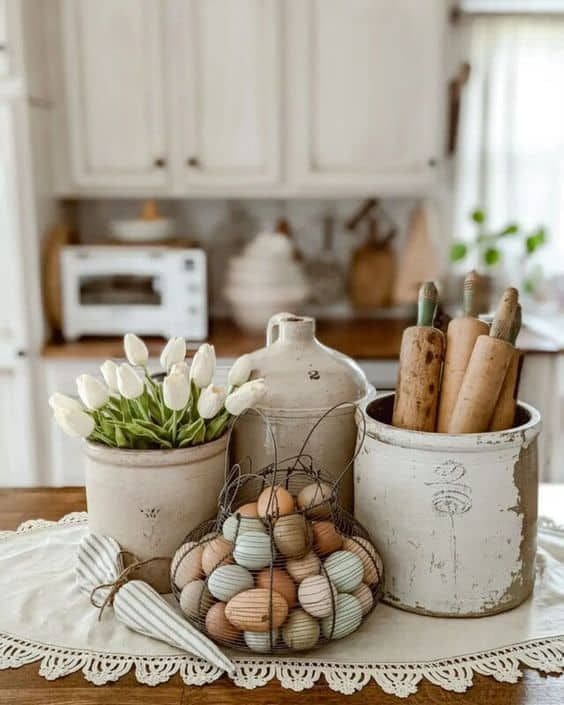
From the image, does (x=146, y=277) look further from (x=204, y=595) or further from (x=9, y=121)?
(x=204, y=595)

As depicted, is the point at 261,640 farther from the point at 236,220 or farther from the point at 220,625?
the point at 236,220

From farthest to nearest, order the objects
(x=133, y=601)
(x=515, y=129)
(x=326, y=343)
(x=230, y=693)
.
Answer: (x=515, y=129) < (x=326, y=343) < (x=133, y=601) < (x=230, y=693)

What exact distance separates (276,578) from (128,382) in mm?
262

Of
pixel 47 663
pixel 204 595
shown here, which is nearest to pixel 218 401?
pixel 204 595

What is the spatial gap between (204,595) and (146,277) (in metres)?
1.86

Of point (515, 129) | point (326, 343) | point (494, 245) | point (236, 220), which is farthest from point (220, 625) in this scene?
point (515, 129)

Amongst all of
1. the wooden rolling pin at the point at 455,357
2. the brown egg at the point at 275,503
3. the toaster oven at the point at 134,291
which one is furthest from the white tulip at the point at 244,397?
the toaster oven at the point at 134,291

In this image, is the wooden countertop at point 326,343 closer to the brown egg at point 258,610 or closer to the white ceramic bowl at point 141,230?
the white ceramic bowl at point 141,230

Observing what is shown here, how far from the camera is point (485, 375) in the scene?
862 mm

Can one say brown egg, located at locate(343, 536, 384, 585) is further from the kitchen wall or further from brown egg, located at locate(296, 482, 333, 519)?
the kitchen wall

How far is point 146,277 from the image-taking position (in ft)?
8.46

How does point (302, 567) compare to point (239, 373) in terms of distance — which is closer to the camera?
point (302, 567)

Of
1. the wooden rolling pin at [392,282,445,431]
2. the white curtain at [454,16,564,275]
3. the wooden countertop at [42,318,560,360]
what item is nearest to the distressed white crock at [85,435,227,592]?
the wooden rolling pin at [392,282,445,431]

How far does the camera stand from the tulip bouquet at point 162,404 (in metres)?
0.88
